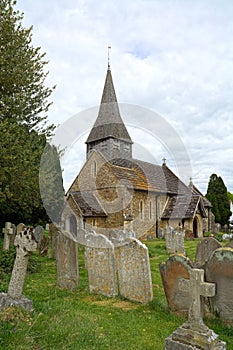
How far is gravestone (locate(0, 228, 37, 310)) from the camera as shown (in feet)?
15.6

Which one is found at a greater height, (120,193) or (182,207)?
(120,193)

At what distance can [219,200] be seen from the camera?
36094 millimetres

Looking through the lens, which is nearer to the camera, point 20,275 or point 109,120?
point 20,275

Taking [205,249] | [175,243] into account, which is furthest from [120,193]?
[205,249]

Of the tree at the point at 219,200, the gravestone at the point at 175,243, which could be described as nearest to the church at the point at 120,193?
the gravestone at the point at 175,243

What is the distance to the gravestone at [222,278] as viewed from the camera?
15.5 feet

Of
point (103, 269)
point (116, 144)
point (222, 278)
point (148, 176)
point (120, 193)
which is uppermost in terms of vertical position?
point (116, 144)

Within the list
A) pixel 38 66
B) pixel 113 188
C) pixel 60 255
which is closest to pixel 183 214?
pixel 113 188

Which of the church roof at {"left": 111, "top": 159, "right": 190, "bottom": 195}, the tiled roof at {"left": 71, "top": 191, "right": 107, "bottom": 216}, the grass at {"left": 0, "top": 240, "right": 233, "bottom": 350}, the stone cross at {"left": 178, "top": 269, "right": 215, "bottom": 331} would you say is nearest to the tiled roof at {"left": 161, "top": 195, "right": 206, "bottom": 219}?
the church roof at {"left": 111, "top": 159, "right": 190, "bottom": 195}

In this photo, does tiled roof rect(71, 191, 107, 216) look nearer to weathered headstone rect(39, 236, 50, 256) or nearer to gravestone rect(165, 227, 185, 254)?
gravestone rect(165, 227, 185, 254)

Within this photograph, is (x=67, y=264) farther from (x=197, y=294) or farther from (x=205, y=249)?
(x=197, y=294)

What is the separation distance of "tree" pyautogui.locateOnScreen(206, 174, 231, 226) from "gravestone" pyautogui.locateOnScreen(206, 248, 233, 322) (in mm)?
32463

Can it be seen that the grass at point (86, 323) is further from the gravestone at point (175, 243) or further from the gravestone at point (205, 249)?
the gravestone at point (175, 243)

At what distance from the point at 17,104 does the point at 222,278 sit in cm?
1010
